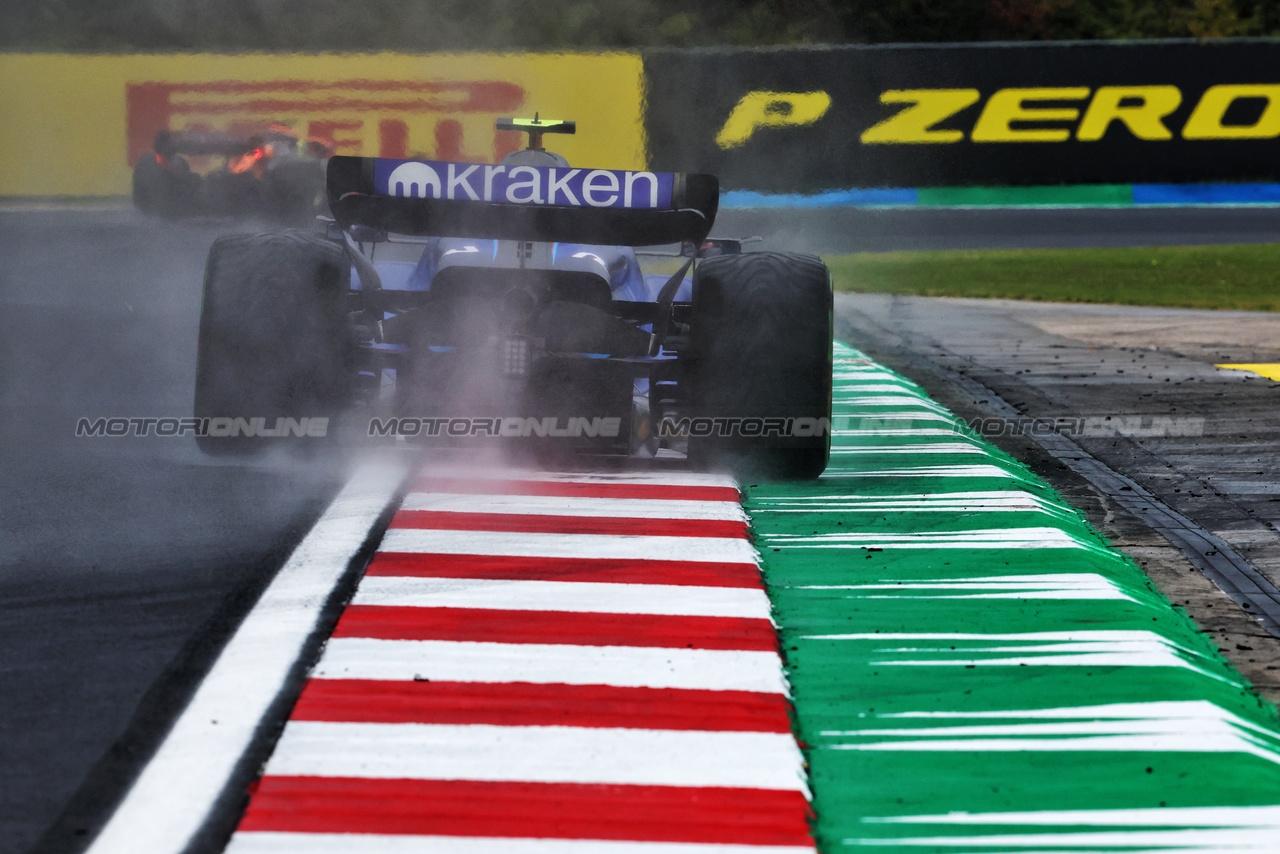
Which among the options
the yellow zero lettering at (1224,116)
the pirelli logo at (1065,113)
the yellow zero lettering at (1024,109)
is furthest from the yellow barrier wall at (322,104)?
the yellow zero lettering at (1224,116)

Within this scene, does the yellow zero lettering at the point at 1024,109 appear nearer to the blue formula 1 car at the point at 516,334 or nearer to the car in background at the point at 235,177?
the car in background at the point at 235,177

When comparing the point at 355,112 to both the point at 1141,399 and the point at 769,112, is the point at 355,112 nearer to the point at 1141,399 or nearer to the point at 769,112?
the point at 769,112

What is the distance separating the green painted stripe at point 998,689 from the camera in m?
2.97

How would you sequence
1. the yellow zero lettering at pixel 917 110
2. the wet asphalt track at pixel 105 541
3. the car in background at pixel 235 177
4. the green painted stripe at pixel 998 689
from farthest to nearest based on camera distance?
the yellow zero lettering at pixel 917 110
the car in background at pixel 235 177
the wet asphalt track at pixel 105 541
the green painted stripe at pixel 998 689

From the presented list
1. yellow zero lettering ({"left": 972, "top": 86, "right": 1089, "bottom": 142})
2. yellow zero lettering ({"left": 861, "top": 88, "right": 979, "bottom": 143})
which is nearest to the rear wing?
yellow zero lettering ({"left": 861, "top": 88, "right": 979, "bottom": 143})

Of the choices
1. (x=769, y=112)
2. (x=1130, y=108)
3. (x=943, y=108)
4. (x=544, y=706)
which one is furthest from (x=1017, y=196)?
(x=544, y=706)

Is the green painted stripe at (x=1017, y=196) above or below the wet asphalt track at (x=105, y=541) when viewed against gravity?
above

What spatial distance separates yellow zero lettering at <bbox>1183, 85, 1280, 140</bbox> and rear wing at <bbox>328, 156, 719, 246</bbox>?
16.9m

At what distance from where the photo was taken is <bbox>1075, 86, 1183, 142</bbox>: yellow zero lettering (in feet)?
66.1

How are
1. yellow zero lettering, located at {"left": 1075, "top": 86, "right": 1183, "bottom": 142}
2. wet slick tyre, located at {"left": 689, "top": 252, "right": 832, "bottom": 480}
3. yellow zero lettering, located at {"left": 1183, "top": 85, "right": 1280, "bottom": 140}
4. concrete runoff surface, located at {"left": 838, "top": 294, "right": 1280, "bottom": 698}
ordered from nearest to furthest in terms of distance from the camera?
concrete runoff surface, located at {"left": 838, "top": 294, "right": 1280, "bottom": 698}, wet slick tyre, located at {"left": 689, "top": 252, "right": 832, "bottom": 480}, yellow zero lettering, located at {"left": 1075, "top": 86, "right": 1183, "bottom": 142}, yellow zero lettering, located at {"left": 1183, "top": 85, "right": 1280, "bottom": 140}

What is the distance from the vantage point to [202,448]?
18.8 feet

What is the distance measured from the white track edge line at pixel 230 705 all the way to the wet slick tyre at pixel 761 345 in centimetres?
137

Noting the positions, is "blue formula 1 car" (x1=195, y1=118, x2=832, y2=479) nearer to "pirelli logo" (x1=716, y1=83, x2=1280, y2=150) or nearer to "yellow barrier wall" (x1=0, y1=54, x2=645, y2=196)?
"yellow barrier wall" (x1=0, y1=54, x2=645, y2=196)

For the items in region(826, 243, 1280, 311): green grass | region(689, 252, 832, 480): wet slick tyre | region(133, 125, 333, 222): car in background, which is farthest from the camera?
region(133, 125, 333, 222): car in background
